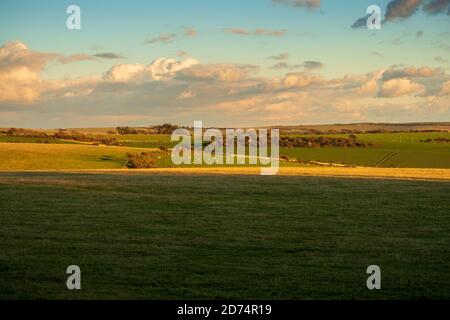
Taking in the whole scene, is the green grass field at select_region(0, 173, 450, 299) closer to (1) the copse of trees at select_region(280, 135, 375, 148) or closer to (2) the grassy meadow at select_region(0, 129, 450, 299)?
(2) the grassy meadow at select_region(0, 129, 450, 299)

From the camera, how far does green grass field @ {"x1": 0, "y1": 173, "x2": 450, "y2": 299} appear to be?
1702 cm

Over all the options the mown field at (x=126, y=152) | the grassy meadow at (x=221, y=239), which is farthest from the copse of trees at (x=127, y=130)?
the grassy meadow at (x=221, y=239)

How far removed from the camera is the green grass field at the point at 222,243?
17.0m

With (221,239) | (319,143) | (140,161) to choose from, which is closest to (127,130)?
(319,143)

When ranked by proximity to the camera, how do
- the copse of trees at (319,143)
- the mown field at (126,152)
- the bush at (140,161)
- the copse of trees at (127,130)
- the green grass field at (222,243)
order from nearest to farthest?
the green grass field at (222,243)
the mown field at (126,152)
the bush at (140,161)
the copse of trees at (319,143)
the copse of trees at (127,130)

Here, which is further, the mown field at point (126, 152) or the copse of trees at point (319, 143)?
the copse of trees at point (319, 143)

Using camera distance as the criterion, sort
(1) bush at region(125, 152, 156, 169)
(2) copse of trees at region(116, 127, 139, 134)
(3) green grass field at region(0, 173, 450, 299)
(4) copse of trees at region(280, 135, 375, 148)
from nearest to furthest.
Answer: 1. (3) green grass field at region(0, 173, 450, 299)
2. (1) bush at region(125, 152, 156, 169)
3. (4) copse of trees at region(280, 135, 375, 148)
4. (2) copse of trees at region(116, 127, 139, 134)

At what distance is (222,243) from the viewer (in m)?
22.5

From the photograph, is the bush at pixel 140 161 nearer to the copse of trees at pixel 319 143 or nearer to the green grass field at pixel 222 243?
the copse of trees at pixel 319 143

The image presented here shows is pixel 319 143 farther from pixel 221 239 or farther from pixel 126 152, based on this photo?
pixel 221 239

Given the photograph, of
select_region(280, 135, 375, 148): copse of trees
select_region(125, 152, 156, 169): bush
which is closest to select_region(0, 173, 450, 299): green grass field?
select_region(125, 152, 156, 169): bush

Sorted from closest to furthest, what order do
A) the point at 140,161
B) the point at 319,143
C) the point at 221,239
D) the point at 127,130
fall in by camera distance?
1. the point at 221,239
2. the point at 140,161
3. the point at 319,143
4. the point at 127,130

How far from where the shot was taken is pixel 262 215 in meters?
29.6

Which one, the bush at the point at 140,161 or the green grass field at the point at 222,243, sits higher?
the bush at the point at 140,161
